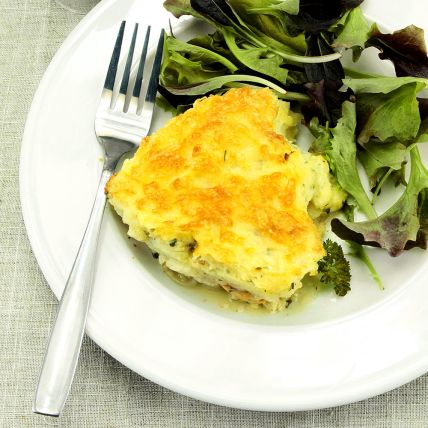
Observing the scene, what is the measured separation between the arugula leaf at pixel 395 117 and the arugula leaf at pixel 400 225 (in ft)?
0.61

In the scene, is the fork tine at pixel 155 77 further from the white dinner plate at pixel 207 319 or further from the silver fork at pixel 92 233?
the white dinner plate at pixel 207 319

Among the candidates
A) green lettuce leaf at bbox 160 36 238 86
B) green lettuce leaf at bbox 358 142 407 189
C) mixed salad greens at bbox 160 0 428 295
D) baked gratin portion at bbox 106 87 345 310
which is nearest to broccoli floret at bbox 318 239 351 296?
mixed salad greens at bbox 160 0 428 295

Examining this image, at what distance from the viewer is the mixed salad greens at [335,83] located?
9.82 ft

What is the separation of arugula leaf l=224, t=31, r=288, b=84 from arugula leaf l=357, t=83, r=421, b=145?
0.45m

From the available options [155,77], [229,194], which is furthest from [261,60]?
[229,194]

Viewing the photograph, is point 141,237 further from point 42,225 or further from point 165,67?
point 165,67

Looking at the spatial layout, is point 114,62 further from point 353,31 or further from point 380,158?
point 380,158

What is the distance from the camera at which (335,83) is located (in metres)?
3.27

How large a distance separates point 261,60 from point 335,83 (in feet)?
1.14

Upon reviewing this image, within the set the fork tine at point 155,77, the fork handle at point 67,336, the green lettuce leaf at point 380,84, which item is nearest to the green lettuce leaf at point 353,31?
the green lettuce leaf at point 380,84

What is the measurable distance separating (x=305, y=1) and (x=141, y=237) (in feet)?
4.30

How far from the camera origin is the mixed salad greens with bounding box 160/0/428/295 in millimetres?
2994

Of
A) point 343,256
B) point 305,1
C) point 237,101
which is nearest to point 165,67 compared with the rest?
point 237,101

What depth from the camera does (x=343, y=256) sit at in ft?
9.87
